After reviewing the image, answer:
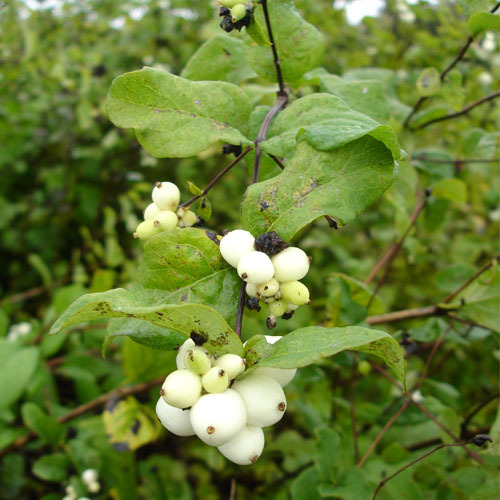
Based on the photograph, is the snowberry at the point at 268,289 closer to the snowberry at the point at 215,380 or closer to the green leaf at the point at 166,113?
the snowberry at the point at 215,380

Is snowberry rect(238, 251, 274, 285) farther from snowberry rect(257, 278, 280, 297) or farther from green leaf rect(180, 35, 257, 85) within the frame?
green leaf rect(180, 35, 257, 85)

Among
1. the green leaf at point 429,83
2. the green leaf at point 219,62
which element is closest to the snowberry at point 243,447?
the green leaf at point 219,62

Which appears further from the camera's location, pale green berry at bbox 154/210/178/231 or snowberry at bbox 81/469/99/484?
snowberry at bbox 81/469/99/484

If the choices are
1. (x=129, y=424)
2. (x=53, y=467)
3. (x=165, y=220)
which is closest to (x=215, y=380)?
(x=165, y=220)

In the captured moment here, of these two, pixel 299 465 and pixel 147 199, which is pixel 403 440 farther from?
pixel 147 199

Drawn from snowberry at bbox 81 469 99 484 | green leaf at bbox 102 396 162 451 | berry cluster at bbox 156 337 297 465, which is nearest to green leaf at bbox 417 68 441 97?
berry cluster at bbox 156 337 297 465

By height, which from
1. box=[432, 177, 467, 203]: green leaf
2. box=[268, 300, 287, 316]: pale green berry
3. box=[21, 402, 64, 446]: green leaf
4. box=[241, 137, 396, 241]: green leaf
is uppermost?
box=[241, 137, 396, 241]: green leaf
